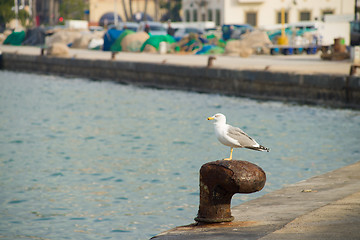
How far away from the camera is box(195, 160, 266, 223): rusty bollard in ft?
20.9

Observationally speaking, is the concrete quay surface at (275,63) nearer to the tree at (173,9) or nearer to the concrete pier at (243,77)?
the concrete pier at (243,77)

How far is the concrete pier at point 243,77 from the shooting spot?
21.0 m

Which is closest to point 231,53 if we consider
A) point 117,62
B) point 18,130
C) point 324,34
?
point 324,34

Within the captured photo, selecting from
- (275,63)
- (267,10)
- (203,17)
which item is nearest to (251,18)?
(267,10)

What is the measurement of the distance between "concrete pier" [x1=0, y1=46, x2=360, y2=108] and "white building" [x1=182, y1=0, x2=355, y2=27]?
122 feet

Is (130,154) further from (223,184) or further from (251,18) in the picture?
(251,18)

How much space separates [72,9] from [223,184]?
89.6m

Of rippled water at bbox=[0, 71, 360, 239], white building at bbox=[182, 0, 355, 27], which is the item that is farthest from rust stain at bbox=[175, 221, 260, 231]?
white building at bbox=[182, 0, 355, 27]

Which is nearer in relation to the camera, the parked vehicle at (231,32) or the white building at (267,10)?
the parked vehicle at (231,32)

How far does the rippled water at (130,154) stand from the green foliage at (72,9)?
224 feet

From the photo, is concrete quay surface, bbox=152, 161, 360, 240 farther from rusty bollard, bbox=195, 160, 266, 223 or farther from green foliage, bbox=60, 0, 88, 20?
green foliage, bbox=60, 0, 88, 20

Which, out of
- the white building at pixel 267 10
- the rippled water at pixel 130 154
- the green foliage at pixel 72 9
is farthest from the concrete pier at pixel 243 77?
the green foliage at pixel 72 9

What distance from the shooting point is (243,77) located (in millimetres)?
24406

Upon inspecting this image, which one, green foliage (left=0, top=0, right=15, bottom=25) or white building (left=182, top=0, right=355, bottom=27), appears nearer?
white building (left=182, top=0, right=355, bottom=27)
